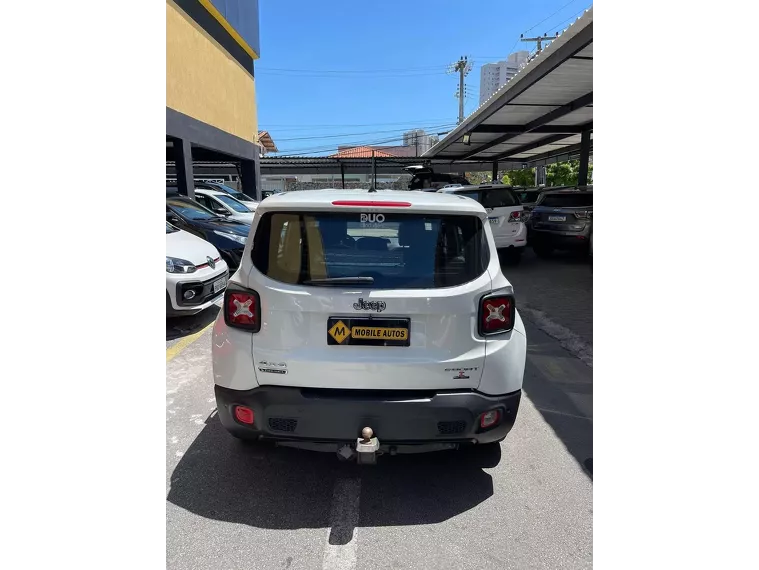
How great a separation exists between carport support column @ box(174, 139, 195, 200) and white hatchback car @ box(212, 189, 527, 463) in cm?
1005

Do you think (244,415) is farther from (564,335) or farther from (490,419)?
(564,335)

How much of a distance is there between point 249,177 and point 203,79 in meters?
6.29

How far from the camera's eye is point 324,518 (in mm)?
2441

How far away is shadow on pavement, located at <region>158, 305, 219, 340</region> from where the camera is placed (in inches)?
220

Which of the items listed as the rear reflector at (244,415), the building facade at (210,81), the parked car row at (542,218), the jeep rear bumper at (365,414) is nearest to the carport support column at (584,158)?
the parked car row at (542,218)

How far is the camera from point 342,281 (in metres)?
2.40

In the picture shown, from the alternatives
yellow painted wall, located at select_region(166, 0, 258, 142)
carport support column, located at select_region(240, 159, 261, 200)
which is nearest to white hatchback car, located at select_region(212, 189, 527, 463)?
yellow painted wall, located at select_region(166, 0, 258, 142)

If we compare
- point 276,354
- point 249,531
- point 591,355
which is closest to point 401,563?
point 249,531

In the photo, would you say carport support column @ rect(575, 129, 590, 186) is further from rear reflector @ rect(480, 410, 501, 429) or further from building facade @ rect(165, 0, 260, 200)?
rear reflector @ rect(480, 410, 501, 429)

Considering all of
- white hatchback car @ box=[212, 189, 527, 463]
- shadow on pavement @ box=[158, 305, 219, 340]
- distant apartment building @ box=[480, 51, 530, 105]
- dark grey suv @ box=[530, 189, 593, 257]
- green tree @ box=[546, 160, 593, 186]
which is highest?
distant apartment building @ box=[480, 51, 530, 105]

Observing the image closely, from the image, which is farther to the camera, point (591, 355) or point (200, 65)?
point (200, 65)

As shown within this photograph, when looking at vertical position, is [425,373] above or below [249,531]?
above
